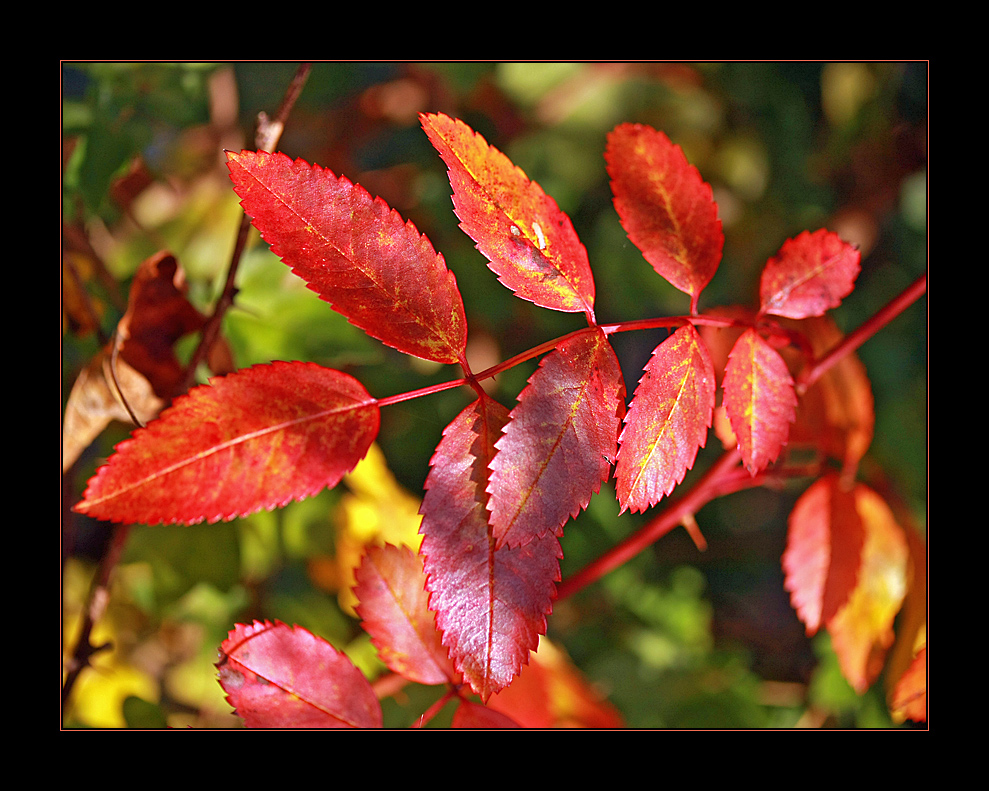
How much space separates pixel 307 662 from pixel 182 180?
0.85m

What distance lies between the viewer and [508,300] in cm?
112

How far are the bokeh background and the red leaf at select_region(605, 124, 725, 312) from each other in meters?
0.41

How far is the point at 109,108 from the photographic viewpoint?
86cm

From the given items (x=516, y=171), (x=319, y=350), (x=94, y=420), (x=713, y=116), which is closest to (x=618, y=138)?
(x=516, y=171)

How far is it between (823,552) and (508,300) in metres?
0.60

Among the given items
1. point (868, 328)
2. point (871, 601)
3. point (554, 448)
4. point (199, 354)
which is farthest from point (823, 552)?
point (199, 354)

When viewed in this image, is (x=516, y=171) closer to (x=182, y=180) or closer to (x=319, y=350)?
(x=319, y=350)

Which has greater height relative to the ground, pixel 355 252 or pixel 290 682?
pixel 355 252

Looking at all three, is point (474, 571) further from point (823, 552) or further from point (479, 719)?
point (823, 552)

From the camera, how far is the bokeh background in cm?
87

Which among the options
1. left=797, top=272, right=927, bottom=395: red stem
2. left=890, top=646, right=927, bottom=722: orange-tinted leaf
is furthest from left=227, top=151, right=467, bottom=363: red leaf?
left=890, top=646, right=927, bottom=722: orange-tinted leaf

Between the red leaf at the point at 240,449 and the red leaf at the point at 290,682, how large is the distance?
6.9 inches

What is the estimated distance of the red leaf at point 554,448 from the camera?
1.48 feet

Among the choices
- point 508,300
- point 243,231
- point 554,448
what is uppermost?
point 243,231
